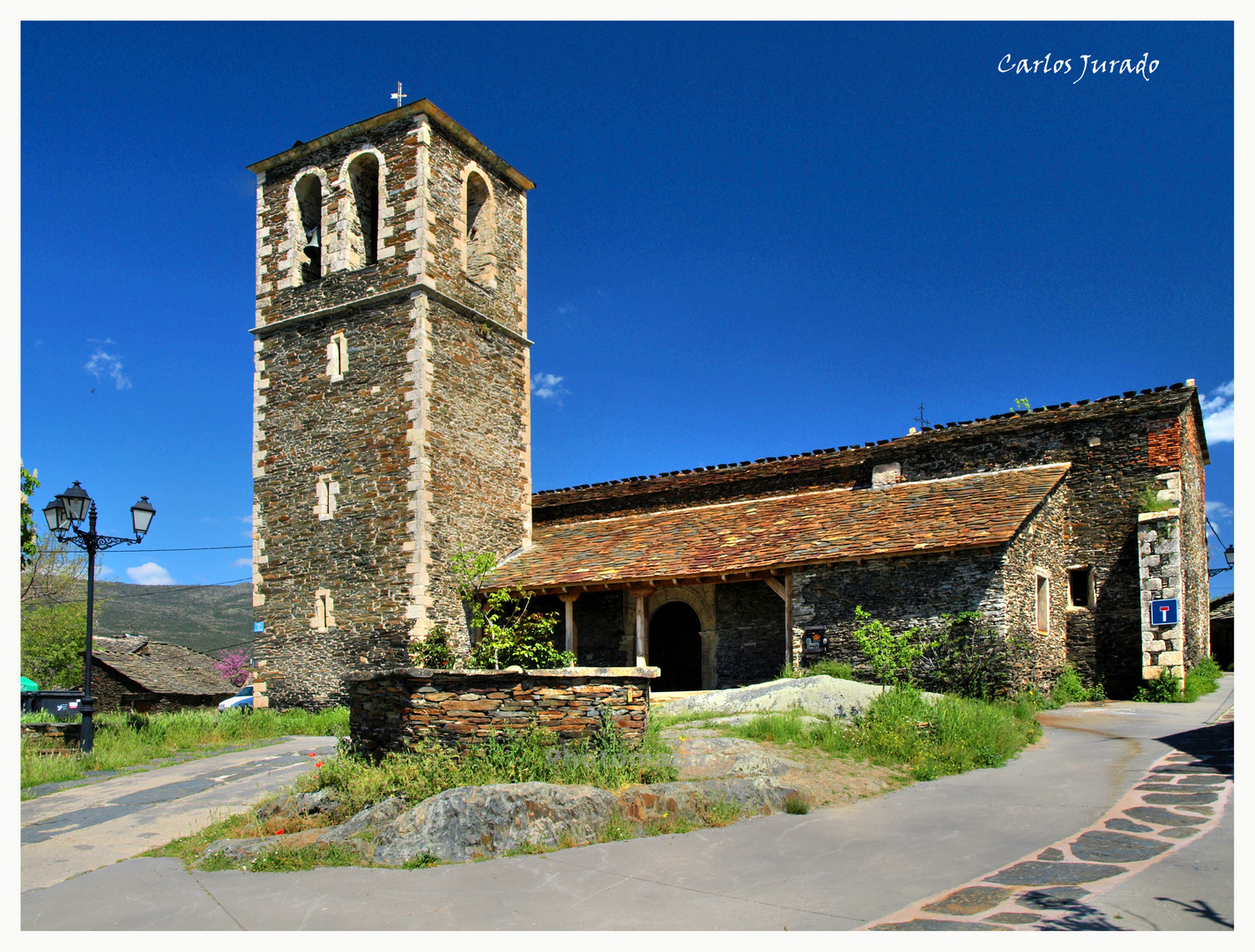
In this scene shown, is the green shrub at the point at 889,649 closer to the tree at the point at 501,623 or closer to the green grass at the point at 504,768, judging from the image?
the tree at the point at 501,623

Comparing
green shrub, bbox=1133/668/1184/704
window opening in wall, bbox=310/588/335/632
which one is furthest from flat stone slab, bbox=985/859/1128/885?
window opening in wall, bbox=310/588/335/632

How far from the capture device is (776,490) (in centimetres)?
2055

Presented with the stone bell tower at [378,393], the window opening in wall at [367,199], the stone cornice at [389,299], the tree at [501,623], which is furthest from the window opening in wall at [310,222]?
the tree at [501,623]

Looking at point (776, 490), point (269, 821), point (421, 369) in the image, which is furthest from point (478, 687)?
point (776, 490)

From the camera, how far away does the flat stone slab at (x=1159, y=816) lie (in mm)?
6838

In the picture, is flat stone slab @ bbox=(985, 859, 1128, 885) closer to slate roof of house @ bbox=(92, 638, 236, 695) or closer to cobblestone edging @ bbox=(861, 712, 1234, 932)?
cobblestone edging @ bbox=(861, 712, 1234, 932)

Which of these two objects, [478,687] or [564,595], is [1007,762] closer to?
[478,687]

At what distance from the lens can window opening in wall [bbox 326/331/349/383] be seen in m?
19.1

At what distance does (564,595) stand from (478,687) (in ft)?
30.3

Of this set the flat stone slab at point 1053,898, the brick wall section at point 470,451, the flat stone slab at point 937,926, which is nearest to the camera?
the flat stone slab at point 937,926

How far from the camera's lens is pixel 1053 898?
528 cm

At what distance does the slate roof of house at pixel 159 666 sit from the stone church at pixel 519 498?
50.4 feet

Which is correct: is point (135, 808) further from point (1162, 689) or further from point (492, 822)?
point (1162, 689)

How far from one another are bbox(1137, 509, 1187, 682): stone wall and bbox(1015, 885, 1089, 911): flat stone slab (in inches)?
496
